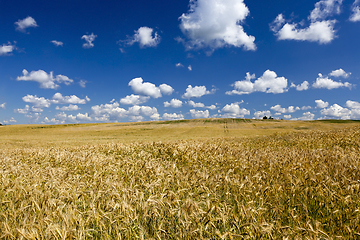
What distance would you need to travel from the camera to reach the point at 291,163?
532cm

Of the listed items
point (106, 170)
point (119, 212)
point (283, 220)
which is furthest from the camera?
point (106, 170)

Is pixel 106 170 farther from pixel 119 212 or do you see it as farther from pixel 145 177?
pixel 119 212

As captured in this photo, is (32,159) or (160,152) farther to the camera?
(160,152)

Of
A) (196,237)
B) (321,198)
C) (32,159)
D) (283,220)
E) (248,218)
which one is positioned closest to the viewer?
(196,237)

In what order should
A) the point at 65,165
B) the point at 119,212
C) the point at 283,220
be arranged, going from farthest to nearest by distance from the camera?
the point at 65,165 < the point at 283,220 < the point at 119,212

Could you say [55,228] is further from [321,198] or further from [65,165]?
[65,165]

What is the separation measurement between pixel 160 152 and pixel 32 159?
17.7 feet

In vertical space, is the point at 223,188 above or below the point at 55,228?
below

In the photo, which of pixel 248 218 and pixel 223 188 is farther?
pixel 223 188

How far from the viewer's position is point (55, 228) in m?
2.11

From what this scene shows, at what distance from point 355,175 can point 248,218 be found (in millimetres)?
3555

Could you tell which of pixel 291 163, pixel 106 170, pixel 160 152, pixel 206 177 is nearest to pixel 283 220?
pixel 206 177

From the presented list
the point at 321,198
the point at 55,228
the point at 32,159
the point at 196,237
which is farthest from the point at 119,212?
the point at 32,159

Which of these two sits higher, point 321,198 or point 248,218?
point 248,218
